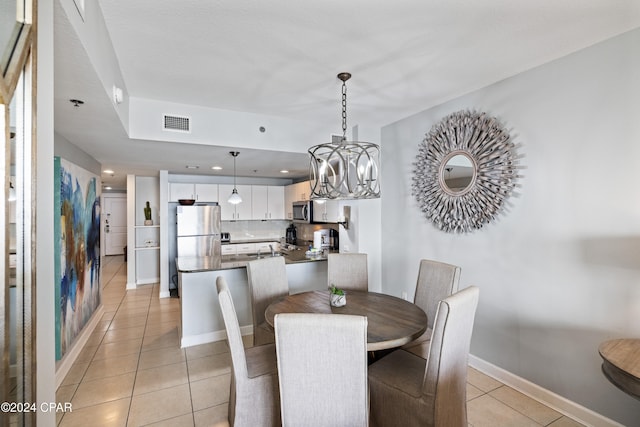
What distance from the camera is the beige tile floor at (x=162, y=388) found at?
7.38ft

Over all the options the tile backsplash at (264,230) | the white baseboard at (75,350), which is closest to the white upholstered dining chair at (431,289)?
the white baseboard at (75,350)

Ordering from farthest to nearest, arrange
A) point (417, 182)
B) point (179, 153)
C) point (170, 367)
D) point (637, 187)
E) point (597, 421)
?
point (179, 153) → point (417, 182) → point (170, 367) → point (597, 421) → point (637, 187)

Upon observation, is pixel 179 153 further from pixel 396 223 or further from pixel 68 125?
pixel 396 223

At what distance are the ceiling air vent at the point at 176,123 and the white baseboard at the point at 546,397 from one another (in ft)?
12.0

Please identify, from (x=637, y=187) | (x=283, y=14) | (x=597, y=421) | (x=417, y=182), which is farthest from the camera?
(x=417, y=182)

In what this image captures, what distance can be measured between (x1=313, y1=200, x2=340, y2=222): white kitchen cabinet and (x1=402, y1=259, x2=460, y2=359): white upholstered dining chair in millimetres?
1942

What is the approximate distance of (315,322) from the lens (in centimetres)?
147

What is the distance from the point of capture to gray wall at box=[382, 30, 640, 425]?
2010 millimetres

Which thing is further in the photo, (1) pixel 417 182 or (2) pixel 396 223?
(2) pixel 396 223

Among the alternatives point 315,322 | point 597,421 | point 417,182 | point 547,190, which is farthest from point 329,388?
point 417,182

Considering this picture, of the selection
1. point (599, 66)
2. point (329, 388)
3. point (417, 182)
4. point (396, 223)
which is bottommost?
point (329, 388)

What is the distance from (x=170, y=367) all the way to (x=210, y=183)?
403 cm

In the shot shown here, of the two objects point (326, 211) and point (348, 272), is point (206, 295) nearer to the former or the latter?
point (348, 272)

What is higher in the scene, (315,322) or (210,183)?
(210,183)
